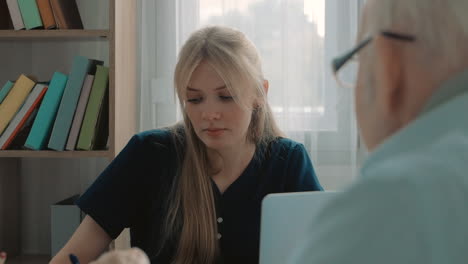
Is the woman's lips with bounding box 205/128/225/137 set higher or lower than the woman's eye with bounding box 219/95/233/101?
lower

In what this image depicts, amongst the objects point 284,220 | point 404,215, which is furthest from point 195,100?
point 404,215

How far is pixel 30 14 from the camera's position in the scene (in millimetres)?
1878

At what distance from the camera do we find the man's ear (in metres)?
0.46

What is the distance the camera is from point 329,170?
2.22 metres

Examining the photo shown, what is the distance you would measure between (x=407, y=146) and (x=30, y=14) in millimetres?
1691

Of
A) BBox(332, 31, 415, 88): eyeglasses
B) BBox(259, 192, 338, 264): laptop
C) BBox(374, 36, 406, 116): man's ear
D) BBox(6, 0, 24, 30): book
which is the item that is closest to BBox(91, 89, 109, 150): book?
BBox(6, 0, 24, 30): book

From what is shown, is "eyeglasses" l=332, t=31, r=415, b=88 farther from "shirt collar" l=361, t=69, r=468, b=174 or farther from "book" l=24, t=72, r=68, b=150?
"book" l=24, t=72, r=68, b=150

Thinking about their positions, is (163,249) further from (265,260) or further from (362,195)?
(362,195)

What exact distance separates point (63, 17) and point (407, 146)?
1.67 meters

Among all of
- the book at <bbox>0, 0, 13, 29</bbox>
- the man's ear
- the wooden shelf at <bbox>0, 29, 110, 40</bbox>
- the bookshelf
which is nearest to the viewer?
the man's ear

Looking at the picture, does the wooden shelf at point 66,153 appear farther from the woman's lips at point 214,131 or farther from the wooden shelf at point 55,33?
the woman's lips at point 214,131

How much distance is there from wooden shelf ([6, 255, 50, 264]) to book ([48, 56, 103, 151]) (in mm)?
487

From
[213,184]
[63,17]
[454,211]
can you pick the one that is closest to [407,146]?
[454,211]

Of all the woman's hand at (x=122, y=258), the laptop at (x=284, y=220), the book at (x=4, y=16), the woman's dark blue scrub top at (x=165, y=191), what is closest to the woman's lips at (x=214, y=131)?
the woman's dark blue scrub top at (x=165, y=191)
